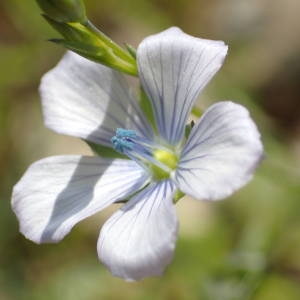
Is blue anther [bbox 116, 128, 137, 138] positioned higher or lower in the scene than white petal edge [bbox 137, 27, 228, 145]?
lower

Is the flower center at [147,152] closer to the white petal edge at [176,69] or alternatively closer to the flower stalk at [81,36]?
the white petal edge at [176,69]

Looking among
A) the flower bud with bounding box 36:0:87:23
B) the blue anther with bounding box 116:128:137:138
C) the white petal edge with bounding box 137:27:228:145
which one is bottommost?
the blue anther with bounding box 116:128:137:138

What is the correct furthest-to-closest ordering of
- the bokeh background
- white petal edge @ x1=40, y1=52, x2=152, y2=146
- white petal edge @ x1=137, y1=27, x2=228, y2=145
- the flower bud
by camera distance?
the bokeh background
white petal edge @ x1=40, y1=52, x2=152, y2=146
white petal edge @ x1=137, y1=27, x2=228, y2=145
the flower bud

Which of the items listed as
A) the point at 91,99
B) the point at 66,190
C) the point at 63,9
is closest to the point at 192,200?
the point at 91,99

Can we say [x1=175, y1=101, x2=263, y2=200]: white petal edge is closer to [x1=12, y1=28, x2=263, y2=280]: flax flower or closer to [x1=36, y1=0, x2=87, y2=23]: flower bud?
[x1=12, y1=28, x2=263, y2=280]: flax flower

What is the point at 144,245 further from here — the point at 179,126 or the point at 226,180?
the point at 179,126

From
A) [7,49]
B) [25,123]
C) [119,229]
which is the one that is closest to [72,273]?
[25,123]

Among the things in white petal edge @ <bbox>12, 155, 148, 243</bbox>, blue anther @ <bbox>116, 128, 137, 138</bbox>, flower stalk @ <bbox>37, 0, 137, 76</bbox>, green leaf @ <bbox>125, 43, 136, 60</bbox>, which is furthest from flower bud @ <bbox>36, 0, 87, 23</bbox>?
white petal edge @ <bbox>12, 155, 148, 243</bbox>

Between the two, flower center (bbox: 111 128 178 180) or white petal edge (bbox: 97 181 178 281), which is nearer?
white petal edge (bbox: 97 181 178 281)
